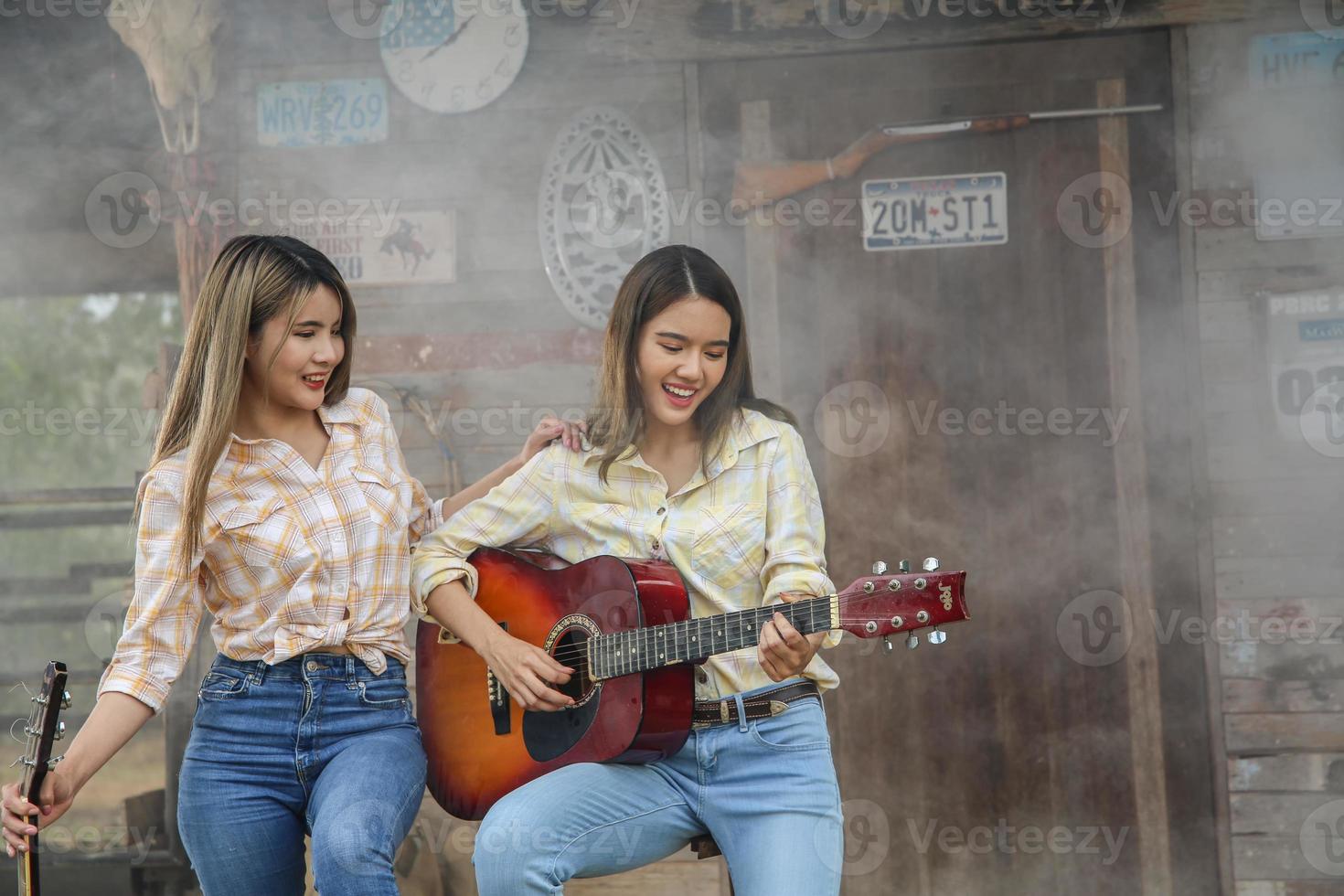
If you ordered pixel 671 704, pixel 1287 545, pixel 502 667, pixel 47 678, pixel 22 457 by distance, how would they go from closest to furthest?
pixel 47 678 < pixel 671 704 < pixel 502 667 < pixel 1287 545 < pixel 22 457

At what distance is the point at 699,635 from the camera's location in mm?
2299

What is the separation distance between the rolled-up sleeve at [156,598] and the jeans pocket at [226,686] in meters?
0.07

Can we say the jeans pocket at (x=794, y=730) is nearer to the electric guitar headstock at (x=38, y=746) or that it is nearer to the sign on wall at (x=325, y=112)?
the electric guitar headstock at (x=38, y=746)

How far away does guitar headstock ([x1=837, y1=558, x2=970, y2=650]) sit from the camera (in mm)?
2166

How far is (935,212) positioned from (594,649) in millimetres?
2172

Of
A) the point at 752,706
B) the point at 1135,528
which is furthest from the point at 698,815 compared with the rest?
the point at 1135,528

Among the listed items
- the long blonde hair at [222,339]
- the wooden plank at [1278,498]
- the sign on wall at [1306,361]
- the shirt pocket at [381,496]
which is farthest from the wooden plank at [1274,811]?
the long blonde hair at [222,339]

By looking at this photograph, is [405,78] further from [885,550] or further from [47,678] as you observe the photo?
[47,678]

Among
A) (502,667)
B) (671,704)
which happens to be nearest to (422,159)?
(502,667)

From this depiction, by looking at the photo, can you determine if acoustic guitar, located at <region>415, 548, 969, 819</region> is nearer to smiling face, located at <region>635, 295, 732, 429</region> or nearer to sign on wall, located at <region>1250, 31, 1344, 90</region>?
smiling face, located at <region>635, 295, 732, 429</region>

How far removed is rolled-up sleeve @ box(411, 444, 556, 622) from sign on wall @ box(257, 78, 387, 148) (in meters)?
1.97

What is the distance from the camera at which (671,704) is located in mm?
2379

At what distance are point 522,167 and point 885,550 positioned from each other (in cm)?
177

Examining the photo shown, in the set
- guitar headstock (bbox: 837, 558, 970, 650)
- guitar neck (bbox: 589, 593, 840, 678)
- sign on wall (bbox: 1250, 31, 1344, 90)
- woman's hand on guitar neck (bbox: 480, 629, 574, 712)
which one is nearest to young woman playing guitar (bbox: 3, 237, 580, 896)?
woman's hand on guitar neck (bbox: 480, 629, 574, 712)
